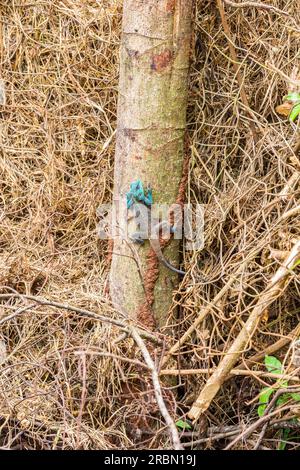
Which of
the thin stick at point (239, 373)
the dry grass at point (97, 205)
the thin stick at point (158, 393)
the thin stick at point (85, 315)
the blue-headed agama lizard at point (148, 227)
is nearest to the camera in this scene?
the thin stick at point (158, 393)

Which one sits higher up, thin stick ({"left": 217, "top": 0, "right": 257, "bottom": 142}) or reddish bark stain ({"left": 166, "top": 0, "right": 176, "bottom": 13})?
reddish bark stain ({"left": 166, "top": 0, "right": 176, "bottom": 13})

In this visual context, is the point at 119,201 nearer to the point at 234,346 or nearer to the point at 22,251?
the point at 22,251

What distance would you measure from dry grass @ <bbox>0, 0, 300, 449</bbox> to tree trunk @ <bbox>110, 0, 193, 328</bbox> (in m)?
0.11

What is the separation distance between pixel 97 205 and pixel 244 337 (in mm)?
1054

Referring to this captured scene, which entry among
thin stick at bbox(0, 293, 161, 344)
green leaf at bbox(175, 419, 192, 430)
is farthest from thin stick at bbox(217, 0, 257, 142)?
green leaf at bbox(175, 419, 192, 430)

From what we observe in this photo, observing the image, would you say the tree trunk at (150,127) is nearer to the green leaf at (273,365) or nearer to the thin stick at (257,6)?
the thin stick at (257,6)

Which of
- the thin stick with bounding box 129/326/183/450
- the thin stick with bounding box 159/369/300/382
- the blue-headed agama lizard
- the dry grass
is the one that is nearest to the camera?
the thin stick with bounding box 129/326/183/450

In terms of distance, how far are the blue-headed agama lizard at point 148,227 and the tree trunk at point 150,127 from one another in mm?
29

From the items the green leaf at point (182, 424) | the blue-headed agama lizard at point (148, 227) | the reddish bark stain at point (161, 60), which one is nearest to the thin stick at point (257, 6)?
the reddish bark stain at point (161, 60)

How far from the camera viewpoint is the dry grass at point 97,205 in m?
3.38

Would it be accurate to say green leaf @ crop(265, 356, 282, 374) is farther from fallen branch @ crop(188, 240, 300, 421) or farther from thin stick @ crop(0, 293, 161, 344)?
thin stick @ crop(0, 293, 161, 344)

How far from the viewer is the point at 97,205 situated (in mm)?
3906

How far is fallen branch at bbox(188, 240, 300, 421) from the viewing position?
10.5 feet

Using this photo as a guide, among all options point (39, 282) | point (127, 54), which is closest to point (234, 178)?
point (127, 54)
